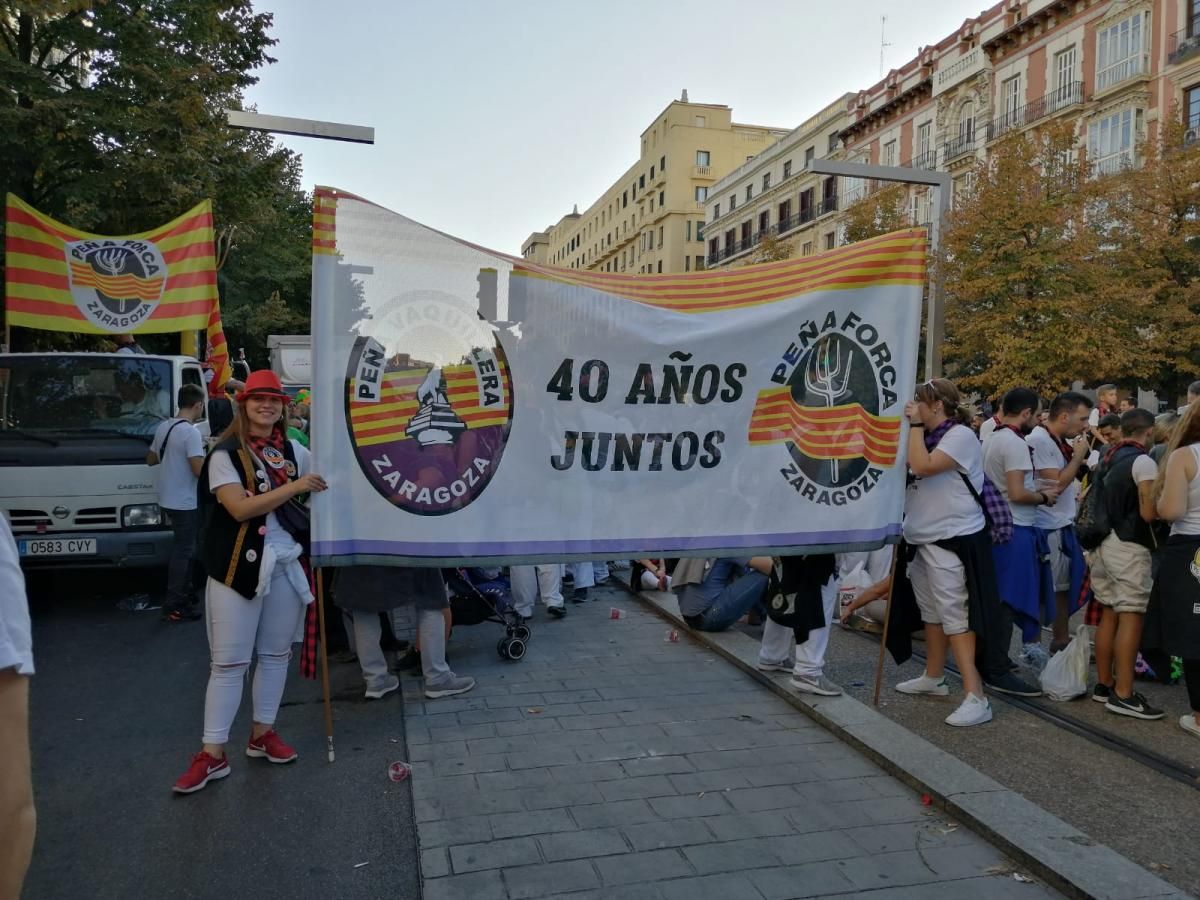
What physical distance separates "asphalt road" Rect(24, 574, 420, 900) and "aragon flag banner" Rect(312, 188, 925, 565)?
1.09 metres

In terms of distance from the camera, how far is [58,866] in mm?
3391

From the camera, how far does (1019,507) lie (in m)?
5.98

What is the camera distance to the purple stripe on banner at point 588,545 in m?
4.27

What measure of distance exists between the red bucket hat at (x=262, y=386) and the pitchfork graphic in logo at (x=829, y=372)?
276 cm

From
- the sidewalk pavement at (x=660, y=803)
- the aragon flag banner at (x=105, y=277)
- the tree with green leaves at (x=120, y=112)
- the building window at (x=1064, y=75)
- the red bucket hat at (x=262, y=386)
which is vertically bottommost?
the sidewalk pavement at (x=660, y=803)

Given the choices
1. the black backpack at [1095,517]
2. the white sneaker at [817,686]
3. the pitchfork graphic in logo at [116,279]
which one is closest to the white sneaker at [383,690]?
the white sneaker at [817,686]

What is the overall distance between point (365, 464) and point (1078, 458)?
4.79 m

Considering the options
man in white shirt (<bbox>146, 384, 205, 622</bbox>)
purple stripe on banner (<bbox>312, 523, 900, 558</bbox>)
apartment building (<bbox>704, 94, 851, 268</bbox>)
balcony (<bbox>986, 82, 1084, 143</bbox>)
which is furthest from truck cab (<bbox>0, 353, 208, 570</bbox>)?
apartment building (<bbox>704, 94, 851, 268</bbox>)

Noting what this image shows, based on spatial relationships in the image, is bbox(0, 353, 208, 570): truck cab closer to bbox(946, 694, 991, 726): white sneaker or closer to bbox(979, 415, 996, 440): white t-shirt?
bbox(946, 694, 991, 726): white sneaker

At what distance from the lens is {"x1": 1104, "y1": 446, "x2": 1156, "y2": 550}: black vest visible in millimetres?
5168

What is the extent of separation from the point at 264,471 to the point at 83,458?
4.34m

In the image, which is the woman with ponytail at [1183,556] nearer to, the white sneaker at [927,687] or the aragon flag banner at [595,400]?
the white sneaker at [927,687]

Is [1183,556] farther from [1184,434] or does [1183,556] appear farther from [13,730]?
[13,730]

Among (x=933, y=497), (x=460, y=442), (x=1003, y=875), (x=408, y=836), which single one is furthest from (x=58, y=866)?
(x=933, y=497)
